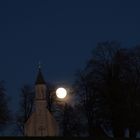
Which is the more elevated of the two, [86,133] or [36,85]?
[36,85]

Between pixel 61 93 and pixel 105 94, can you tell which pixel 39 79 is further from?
pixel 61 93

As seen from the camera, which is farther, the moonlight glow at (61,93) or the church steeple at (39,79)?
the church steeple at (39,79)

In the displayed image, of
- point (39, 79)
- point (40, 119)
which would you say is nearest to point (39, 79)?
point (39, 79)

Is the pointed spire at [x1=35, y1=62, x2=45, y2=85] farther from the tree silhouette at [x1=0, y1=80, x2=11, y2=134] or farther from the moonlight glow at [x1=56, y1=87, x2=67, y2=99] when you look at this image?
the moonlight glow at [x1=56, y1=87, x2=67, y2=99]

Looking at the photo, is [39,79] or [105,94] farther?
[39,79]

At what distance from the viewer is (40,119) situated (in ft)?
361

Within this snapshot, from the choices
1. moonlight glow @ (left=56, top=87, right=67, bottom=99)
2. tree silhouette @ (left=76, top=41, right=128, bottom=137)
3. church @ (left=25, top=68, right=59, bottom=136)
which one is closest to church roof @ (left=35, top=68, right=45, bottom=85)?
church @ (left=25, top=68, right=59, bottom=136)

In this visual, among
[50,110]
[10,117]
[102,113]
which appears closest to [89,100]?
[102,113]

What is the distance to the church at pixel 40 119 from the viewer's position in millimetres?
106188

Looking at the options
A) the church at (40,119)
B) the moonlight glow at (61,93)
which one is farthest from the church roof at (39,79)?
the moonlight glow at (61,93)

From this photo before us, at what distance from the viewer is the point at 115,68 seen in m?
83.2

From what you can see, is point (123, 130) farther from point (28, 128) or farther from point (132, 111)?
point (28, 128)

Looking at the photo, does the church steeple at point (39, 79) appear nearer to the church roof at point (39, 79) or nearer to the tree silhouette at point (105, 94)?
the church roof at point (39, 79)

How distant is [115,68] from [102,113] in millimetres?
6433
